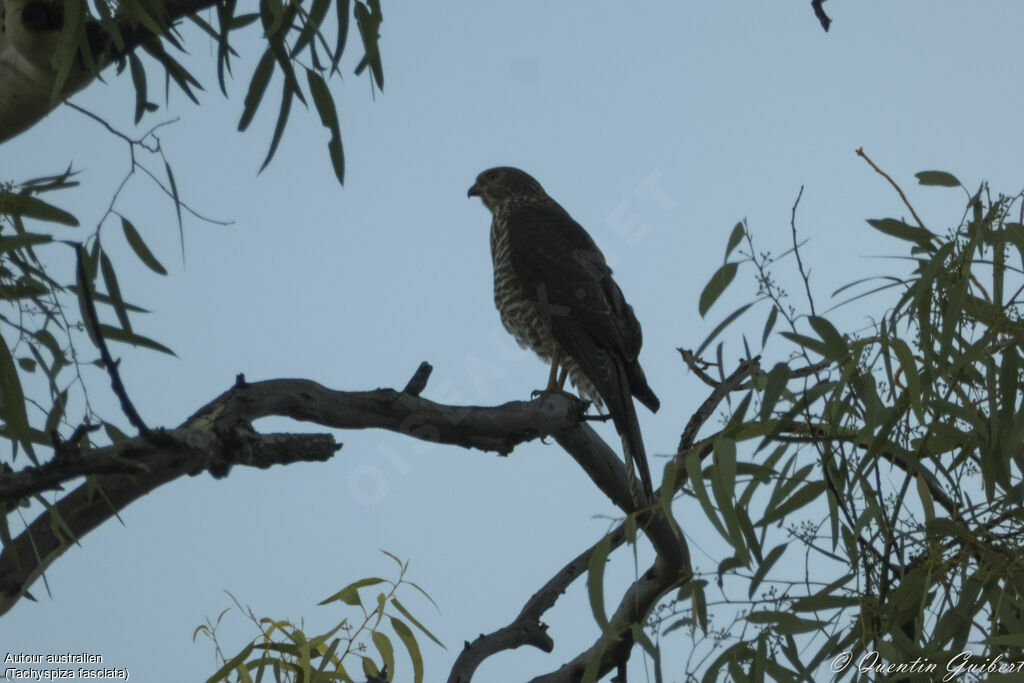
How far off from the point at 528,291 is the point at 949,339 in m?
2.61

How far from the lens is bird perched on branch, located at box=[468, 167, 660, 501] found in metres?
3.84

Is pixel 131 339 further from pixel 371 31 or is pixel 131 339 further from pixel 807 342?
pixel 807 342

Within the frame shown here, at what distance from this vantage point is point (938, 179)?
7.18 ft

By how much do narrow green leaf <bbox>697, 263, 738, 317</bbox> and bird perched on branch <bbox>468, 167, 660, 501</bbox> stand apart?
1.26m

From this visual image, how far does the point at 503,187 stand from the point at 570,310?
56.3 inches

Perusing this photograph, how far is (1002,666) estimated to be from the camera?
1951 mm

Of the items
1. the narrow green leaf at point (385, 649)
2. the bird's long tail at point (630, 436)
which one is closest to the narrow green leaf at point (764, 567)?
the narrow green leaf at point (385, 649)

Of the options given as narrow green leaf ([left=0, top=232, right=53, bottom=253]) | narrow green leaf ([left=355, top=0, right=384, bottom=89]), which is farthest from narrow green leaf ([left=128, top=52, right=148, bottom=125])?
narrow green leaf ([left=0, top=232, right=53, bottom=253])

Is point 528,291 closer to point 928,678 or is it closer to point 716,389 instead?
point 716,389

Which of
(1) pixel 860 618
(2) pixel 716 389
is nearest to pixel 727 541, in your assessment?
(1) pixel 860 618

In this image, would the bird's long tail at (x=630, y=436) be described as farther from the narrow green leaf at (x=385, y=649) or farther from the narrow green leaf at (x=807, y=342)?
the narrow green leaf at (x=807, y=342)

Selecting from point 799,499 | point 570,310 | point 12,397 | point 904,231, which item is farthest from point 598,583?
point 570,310

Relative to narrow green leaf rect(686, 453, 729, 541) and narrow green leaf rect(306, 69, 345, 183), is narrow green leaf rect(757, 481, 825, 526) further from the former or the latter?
narrow green leaf rect(306, 69, 345, 183)

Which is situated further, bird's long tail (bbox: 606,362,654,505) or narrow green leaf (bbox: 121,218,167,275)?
bird's long tail (bbox: 606,362,654,505)
